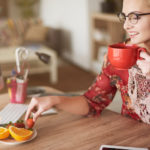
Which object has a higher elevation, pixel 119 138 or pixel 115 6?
pixel 115 6

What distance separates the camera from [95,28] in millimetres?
4977

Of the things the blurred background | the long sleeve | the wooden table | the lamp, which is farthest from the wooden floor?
the wooden table

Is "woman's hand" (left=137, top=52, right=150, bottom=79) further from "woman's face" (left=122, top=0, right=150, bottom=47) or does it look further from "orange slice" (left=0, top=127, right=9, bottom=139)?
"orange slice" (left=0, top=127, right=9, bottom=139)

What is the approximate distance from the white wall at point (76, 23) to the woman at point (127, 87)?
3709 millimetres

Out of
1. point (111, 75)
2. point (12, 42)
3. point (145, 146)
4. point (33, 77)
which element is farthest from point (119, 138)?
point (12, 42)

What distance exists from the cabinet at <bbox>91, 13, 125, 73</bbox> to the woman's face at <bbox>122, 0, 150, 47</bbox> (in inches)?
130

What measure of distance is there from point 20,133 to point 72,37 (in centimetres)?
487

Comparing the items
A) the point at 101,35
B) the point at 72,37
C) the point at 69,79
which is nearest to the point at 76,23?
the point at 72,37

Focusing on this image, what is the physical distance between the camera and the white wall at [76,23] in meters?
5.07

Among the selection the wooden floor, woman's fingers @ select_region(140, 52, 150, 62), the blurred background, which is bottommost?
the wooden floor

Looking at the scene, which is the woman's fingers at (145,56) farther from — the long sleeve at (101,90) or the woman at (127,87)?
the long sleeve at (101,90)

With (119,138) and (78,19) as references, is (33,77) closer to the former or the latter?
(78,19)

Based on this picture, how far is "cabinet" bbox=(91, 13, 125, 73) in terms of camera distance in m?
4.38

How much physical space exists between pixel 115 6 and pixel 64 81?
4.78 feet
